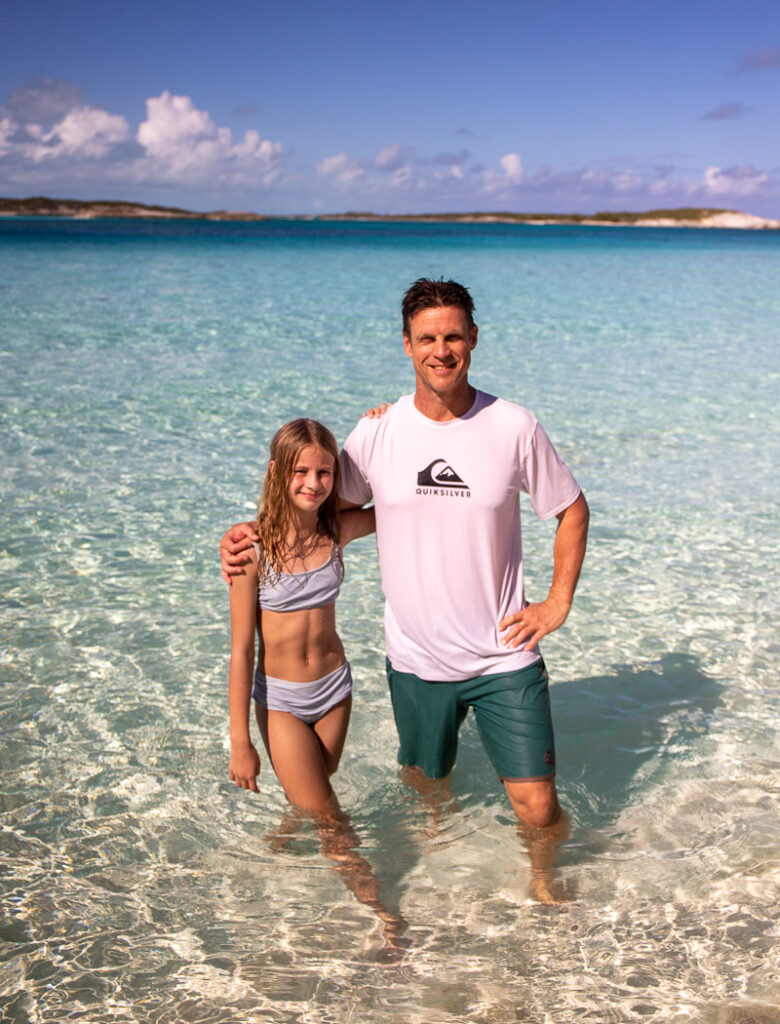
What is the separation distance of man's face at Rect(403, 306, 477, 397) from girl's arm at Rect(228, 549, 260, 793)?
Answer: 34.7 inches

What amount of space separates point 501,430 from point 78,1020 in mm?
2378

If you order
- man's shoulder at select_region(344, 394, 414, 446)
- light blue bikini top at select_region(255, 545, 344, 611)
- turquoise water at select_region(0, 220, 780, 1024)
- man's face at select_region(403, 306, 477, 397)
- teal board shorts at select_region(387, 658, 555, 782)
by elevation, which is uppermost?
man's face at select_region(403, 306, 477, 397)

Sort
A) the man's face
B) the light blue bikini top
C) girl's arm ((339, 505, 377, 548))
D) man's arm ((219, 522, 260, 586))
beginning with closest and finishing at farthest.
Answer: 1. the man's face
2. man's arm ((219, 522, 260, 586))
3. the light blue bikini top
4. girl's arm ((339, 505, 377, 548))

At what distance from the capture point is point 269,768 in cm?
443

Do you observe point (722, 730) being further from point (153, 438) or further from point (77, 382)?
point (77, 382)

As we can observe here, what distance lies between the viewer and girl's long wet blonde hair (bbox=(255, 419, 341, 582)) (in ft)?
10.5

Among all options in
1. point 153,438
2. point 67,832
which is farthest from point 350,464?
point 153,438

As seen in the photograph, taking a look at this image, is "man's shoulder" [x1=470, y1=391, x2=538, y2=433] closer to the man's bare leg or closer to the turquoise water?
the man's bare leg

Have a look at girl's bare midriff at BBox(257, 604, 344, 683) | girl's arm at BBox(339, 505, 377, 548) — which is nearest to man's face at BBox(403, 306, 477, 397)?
girl's arm at BBox(339, 505, 377, 548)

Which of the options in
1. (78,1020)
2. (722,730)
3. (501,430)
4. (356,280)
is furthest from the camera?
(356,280)

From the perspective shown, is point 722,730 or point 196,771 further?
point 722,730

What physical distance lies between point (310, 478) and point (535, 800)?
1428 mm

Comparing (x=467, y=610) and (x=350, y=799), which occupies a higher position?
(x=467, y=610)

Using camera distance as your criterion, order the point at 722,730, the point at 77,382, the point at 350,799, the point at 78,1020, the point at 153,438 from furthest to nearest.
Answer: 1. the point at 77,382
2. the point at 153,438
3. the point at 722,730
4. the point at 350,799
5. the point at 78,1020
